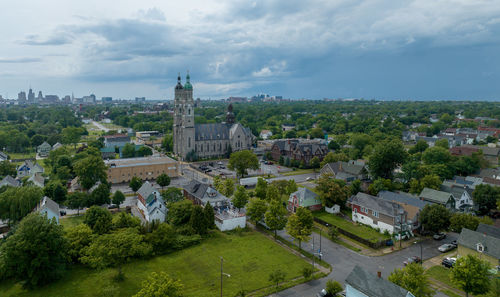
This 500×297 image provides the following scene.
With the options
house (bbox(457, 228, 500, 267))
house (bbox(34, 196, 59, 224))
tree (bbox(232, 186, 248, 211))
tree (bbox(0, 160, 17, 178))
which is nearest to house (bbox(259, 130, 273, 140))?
tree (bbox(0, 160, 17, 178))

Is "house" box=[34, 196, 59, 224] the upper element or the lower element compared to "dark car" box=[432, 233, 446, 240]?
upper

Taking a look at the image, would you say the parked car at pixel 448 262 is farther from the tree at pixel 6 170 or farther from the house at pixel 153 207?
the tree at pixel 6 170

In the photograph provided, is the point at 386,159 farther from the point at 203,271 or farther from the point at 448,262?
the point at 203,271

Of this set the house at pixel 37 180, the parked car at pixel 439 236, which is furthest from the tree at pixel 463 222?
the house at pixel 37 180

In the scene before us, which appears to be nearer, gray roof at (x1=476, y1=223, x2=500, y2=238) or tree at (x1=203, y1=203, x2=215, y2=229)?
gray roof at (x1=476, y1=223, x2=500, y2=238)

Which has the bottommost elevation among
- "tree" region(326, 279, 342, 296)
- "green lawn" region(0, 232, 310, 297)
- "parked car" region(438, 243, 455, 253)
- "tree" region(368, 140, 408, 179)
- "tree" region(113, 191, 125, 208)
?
"green lawn" region(0, 232, 310, 297)

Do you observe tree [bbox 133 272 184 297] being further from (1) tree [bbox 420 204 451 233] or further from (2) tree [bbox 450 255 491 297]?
(1) tree [bbox 420 204 451 233]

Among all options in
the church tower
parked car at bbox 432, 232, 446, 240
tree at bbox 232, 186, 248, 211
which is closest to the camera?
parked car at bbox 432, 232, 446, 240
